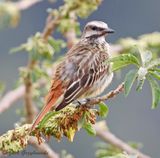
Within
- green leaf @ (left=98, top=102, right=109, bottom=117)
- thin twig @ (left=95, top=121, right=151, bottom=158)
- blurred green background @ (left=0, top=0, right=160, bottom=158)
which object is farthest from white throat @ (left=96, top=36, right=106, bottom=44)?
blurred green background @ (left=0, top=0, right=160, bottom=158)

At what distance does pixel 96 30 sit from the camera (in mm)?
5707

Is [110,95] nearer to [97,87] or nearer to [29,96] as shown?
[97,87]

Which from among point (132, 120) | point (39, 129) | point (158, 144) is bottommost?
point (39, 129)

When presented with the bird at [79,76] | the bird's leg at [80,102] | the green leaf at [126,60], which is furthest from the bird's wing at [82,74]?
the green leaf at [126,60]

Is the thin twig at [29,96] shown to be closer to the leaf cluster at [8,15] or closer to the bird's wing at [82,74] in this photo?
the leaf cluster at [8,15]

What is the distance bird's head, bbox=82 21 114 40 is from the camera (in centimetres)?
565

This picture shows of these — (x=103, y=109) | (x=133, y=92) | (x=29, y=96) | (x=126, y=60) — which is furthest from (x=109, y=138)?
(x=133, y=92)

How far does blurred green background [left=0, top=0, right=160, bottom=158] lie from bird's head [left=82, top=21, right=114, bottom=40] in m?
13.2

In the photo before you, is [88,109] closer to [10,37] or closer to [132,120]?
[132,120]

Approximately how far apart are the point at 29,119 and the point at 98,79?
127cm

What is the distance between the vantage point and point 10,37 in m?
25.4

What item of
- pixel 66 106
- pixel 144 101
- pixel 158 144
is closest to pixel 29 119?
pixel 66 106

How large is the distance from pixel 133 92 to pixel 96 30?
14.4 metres

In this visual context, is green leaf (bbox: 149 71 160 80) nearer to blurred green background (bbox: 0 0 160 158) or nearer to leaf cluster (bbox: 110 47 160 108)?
leaf cluster (bbox: 110 47 160 108)
